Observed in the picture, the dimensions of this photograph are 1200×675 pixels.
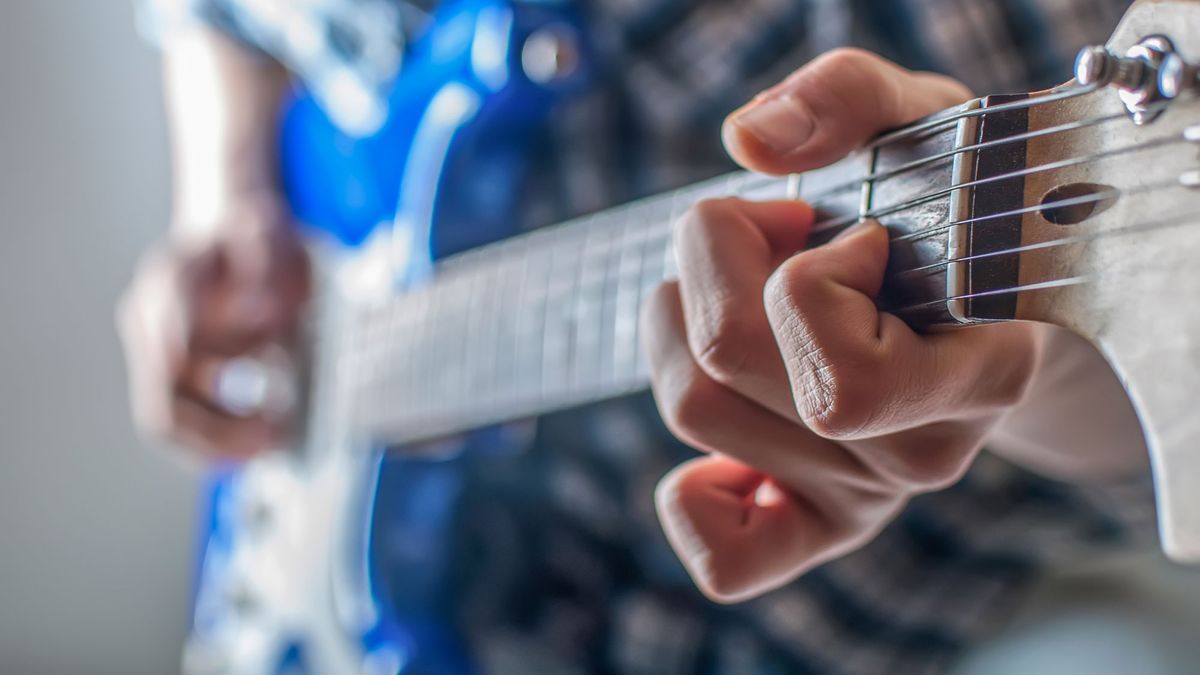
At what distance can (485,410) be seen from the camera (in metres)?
0.63

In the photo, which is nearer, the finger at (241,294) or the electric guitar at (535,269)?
the electric guitar at (535,269)

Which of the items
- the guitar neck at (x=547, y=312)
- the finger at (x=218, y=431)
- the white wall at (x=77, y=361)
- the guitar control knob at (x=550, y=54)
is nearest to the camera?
the guitar neck at (x=547, y=312)

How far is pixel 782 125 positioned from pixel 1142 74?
0.11 metres

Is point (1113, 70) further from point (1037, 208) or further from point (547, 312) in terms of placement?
point (547, 312)

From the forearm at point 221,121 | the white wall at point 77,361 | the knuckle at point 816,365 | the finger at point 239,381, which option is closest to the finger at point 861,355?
the knuckle at point 816,365

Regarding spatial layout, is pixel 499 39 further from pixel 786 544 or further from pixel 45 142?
pixel 45 142

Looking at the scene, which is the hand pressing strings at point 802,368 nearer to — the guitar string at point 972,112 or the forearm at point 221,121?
the guitar string at point 972,112

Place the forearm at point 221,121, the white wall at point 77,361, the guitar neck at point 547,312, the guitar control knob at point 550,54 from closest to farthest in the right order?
the guitar neck at point 547,312 → the guitar control knob at point 550,54 → the forearm at point 221,121 → the white wall at point 77,361

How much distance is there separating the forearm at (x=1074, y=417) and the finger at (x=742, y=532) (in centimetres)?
8

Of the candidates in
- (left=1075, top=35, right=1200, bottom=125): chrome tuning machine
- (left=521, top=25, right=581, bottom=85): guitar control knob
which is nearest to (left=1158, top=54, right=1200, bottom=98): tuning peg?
(left=1075, top=35, right=1200, bottom=125): chrome tuning machine

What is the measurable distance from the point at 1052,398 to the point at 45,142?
50.8 inches

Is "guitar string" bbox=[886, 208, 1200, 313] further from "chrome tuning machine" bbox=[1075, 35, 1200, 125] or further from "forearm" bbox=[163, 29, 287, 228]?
"forearm" bbox=[163, 29, 287, 228]

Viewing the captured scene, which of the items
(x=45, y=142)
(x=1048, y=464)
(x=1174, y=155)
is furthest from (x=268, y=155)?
(x=1174, y=155)

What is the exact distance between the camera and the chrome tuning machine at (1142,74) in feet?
0.74
